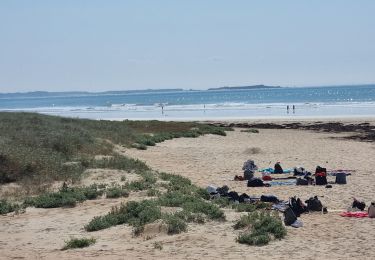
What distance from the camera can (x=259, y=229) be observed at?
8898mm

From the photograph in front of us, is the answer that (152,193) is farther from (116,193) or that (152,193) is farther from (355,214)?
(355,214)

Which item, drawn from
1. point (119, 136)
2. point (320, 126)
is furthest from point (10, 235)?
point (320, 126)

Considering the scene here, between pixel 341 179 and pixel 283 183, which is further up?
pixel 341 179

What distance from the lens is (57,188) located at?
1361 cm

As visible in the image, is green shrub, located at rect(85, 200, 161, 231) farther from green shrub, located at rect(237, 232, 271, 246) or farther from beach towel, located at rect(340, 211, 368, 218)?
beach towel, located at rect(340, 211, 368, 218)

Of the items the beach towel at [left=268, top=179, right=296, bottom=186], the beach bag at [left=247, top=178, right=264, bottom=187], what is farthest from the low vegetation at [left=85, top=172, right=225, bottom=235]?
the beach towel at [left=268, top=179, right=296, bottom=186]

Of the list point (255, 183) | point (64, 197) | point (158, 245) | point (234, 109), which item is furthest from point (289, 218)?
point (234, 109)

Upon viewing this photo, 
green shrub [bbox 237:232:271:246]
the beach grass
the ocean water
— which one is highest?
the beach grass

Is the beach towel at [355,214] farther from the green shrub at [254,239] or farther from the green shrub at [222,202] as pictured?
the green shrub at [254,239]

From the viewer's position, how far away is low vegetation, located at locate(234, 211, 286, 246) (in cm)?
851

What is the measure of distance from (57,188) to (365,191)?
743cm

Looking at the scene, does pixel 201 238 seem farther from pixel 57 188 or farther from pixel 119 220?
pixel 57 188

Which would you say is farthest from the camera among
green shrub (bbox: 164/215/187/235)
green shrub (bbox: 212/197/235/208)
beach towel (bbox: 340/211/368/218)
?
green shrub (bbox: 212/197/235/208)

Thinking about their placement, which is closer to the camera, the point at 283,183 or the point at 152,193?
the point at 152,193
